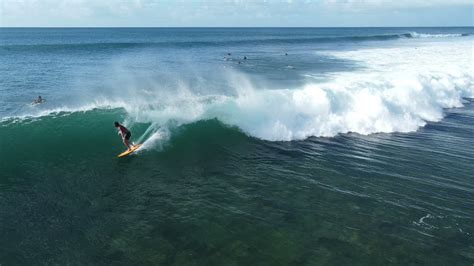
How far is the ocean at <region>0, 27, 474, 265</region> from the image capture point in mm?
9883

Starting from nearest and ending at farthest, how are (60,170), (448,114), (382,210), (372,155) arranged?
(382,210) < (60,170) < (372,155) < (448,114)

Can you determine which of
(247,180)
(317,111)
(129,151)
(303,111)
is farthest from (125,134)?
(317,111)

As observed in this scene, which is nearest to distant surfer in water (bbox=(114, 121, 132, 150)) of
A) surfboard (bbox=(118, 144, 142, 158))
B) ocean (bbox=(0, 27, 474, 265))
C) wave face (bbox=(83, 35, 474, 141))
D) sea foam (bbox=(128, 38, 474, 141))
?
surfboard (bbox=(118, 144, 142, 158))

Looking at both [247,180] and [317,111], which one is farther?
[317,111]

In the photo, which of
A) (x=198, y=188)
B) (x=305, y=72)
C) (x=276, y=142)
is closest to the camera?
(x=198, y=188)

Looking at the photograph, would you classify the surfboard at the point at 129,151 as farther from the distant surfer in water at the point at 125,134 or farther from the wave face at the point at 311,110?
the wave face at the point at 311,110

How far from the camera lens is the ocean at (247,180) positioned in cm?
988

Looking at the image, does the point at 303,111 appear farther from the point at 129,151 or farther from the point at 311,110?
the point at 129,151

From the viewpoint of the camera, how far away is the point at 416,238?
34.2 ft

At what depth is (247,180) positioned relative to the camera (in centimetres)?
1400

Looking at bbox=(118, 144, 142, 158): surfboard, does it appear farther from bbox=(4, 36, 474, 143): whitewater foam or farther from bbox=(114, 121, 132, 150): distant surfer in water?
bbox=(4, 36, 474, 143): whitewater foam

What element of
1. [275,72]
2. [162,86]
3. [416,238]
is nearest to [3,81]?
[162,86]

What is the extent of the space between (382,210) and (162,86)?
24.5 metres

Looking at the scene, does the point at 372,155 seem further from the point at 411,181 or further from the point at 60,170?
the point at 60,170
